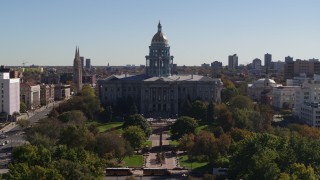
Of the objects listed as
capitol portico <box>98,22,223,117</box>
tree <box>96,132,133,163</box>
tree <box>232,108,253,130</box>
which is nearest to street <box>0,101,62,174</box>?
tree <box>96,132,133,163</box>

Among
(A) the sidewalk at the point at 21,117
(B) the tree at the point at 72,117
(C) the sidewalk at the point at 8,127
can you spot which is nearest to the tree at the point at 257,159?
(B) the tree at the point at 72,117

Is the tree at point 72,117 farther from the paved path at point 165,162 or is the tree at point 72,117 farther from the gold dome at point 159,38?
the gold dome at point 159,38

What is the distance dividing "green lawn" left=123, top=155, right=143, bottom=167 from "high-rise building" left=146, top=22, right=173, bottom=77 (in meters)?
56.6

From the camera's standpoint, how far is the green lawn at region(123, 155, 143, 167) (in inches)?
2515

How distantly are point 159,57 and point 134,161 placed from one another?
6017 centimetres

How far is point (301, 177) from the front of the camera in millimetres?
43562

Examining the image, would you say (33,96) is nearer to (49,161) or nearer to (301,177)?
(49,161)

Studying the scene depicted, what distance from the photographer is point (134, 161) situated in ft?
217

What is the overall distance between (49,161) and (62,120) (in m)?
37.4

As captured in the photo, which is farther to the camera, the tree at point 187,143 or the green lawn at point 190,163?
the tree at point 187,143

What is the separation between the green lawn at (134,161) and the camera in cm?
6388

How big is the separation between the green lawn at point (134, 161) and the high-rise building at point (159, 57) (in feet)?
186

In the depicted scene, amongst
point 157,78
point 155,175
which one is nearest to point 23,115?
point 157,78

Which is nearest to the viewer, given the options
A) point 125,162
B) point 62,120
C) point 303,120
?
point 125,162
